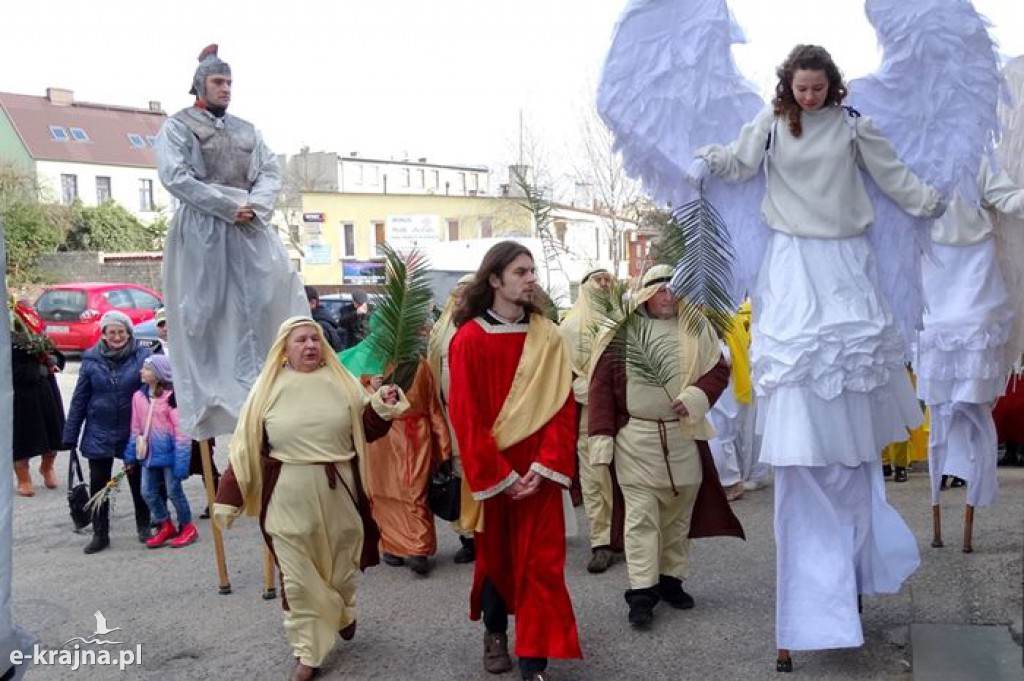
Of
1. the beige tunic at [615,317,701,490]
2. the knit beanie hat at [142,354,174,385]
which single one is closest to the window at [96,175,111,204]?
the knit beanie hat at [142,354,174,385]

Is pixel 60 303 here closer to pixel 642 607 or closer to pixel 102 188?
pixel 642 607

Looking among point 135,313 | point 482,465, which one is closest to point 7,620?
point 482,465

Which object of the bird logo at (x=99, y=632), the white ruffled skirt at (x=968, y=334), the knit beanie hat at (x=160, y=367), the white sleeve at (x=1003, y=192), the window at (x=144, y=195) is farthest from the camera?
the window at (x=144, y=195)

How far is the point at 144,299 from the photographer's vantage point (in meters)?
24.3

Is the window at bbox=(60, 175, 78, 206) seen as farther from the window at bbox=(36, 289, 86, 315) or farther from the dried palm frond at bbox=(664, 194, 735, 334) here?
the dried palm frond at bbox=(664, 194, 735, 334)

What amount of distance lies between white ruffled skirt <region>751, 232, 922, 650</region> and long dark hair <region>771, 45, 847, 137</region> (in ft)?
1.75

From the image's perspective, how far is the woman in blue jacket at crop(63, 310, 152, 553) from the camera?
8188 millimetres

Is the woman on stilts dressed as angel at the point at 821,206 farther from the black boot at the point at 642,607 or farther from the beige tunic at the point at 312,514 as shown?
the beige tunic at the point at 312,514

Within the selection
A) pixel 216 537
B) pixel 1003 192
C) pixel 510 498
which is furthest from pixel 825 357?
pixel 216 537

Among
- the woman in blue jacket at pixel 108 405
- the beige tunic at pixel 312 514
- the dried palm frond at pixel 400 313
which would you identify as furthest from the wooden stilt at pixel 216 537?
the dried palm frond at pixel 400 313

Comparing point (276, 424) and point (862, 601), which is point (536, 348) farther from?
point (862, 601)

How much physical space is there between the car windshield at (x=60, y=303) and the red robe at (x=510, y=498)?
68.4 feet

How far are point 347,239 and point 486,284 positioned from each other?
117ft

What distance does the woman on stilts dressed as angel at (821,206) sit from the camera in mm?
4527
